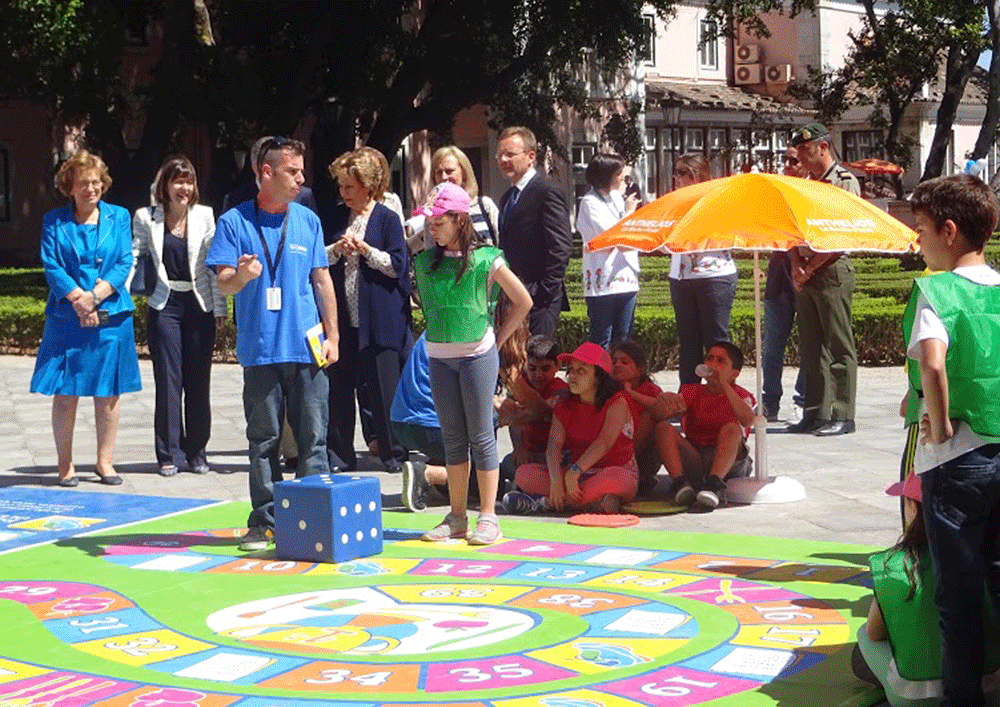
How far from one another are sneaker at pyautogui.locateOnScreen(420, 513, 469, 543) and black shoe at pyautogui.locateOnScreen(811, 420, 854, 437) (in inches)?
161

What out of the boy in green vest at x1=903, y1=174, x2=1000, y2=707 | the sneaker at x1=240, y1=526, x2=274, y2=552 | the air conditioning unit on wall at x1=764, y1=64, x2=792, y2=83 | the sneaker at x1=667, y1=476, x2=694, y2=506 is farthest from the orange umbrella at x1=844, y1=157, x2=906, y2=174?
the boy in green vest at x1=903, y1=174, x2=1000, y2=707

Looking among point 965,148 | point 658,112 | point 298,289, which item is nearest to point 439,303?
point 298,289

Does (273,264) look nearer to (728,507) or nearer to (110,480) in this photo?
(728,507)

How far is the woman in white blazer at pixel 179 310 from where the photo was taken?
10922 mm

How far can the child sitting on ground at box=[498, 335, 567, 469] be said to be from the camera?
946cm

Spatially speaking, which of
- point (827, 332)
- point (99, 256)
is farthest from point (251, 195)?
point (827, 332)

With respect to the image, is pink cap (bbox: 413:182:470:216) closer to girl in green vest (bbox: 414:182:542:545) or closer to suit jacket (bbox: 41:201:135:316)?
girl in green vest (bbox: 414:182:542:545)

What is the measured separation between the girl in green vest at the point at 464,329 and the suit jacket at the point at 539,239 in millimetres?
1689

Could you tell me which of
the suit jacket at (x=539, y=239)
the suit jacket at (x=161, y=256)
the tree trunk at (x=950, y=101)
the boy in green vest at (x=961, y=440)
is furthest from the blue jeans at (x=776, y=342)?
the tree trunk at (x=950, y=101)

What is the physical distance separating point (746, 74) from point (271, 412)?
48.7 metres

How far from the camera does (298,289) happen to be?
834cm

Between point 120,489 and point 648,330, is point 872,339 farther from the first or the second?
point 120,489

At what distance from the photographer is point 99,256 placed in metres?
10.5

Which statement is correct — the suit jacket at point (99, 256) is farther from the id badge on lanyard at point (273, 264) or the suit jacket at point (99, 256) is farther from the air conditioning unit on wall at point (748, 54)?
the air conditioning unit on wall at point (748, 54)
